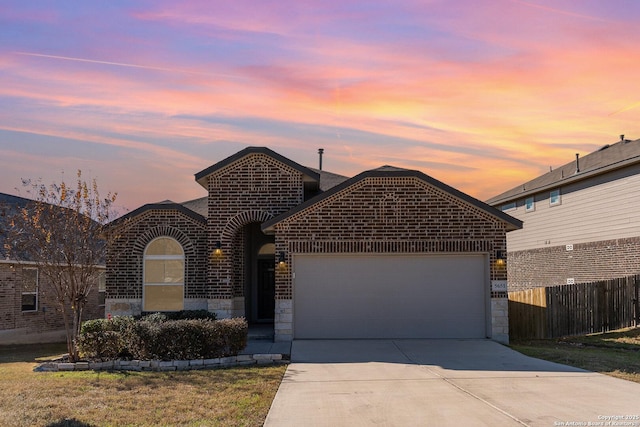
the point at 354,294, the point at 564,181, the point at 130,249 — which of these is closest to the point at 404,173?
the point at 354,294

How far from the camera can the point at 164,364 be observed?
1288 centimetres

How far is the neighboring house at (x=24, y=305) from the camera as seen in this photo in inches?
833

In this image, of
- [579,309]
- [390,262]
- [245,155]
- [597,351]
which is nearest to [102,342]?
[245,155]

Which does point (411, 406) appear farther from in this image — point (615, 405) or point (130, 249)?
point (130, 249)

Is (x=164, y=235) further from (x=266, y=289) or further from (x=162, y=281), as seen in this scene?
(x=266, y=289)

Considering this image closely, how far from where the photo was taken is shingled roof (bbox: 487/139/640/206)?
24.0 meters

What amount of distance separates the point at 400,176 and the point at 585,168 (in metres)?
13.4

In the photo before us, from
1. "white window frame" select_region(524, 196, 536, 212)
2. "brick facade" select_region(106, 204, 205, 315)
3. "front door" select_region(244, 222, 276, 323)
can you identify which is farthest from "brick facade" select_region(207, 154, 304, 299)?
"white window frame" select_region(524, 196, 536, 212)

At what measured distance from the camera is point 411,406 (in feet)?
30.1

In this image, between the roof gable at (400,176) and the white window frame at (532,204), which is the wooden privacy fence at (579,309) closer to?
the roof gable at (400,176)

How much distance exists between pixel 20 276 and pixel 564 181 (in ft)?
69.9

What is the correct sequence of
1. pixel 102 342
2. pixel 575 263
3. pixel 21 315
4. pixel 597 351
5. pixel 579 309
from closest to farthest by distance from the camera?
pixel 102 342 → pixel 597 351 → pixel 579 309 → pixel 21 315 → pixel 575 263

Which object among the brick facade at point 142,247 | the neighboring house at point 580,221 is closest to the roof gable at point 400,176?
the brick facade at point 142,247

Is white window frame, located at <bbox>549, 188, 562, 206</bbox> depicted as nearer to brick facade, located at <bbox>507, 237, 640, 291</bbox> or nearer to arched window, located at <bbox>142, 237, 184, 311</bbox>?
brick facade, located at <bbox>507, 237, 640, 291</bbox>
